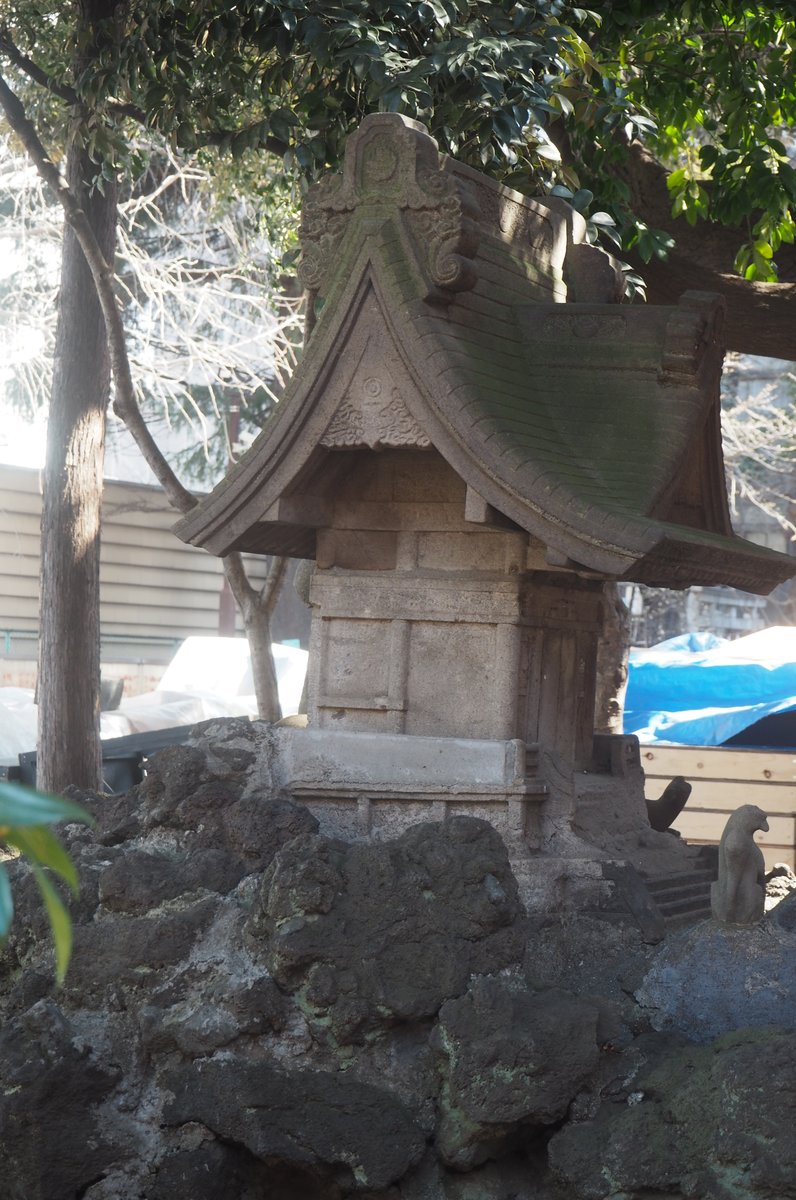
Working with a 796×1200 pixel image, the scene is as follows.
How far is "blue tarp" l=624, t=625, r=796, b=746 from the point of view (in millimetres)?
12000

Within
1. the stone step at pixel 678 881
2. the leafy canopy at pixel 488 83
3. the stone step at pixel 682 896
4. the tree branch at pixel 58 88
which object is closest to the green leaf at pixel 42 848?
the stone step at pixel 682 896

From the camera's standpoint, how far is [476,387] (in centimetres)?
513

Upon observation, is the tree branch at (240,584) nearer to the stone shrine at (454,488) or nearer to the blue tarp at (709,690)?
the stone shrine at (454,488)

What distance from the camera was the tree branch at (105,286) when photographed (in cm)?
779

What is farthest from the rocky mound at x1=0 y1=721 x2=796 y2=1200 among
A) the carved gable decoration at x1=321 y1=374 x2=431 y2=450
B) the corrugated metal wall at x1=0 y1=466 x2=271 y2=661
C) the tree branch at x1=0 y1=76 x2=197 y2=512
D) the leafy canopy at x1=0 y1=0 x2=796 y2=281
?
the corrugated metal wall at x1=0 y1=466 x2=271 y2=661

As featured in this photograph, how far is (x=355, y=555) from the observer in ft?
18.9

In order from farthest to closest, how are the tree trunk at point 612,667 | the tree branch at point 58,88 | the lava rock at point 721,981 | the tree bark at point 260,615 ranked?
the tree trunk at point 612,667 < the tree bark at point 260,615 < the tree branch at point 58,88 < the lava rock at point 721,981

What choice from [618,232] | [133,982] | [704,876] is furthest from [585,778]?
[618,232]

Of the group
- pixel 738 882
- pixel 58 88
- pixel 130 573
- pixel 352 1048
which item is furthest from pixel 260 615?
pixel 130 573

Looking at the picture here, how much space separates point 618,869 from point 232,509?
2017 millimetres

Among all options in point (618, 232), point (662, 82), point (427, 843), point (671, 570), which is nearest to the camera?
point (427, 843)

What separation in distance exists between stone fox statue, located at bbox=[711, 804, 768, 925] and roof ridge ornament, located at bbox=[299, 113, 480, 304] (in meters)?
2.23

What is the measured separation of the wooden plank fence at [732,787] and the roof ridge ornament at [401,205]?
20.8ft

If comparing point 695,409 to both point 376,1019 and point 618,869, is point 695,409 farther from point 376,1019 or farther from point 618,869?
point 376,1019
